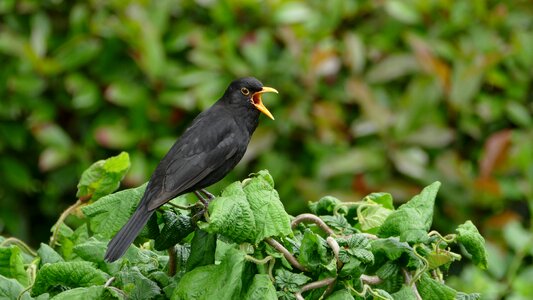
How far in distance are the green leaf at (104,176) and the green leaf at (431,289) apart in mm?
899

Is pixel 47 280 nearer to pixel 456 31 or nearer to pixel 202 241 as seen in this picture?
pixel 202 241

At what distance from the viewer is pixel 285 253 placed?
7.10 ft

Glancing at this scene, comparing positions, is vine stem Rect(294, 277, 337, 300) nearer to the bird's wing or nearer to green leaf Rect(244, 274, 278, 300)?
green leaf Rect(244, 274, 278, 300)

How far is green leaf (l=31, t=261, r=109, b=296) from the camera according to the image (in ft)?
7.59

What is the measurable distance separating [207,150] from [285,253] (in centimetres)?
75

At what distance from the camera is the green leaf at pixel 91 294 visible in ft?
7.24

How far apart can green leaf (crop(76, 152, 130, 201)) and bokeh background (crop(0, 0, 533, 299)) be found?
280 cm

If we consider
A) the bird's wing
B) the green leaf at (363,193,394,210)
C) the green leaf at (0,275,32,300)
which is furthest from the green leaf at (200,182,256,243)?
the green leaf at (363,193,394,210)

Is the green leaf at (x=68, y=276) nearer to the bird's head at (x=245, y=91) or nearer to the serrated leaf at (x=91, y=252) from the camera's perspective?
the serrated leaf at (x=91, y=252)

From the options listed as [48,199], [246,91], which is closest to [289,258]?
[246,91]

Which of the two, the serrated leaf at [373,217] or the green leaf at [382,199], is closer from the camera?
the serrated leaf at [373,217]

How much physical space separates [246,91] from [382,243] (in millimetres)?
1074

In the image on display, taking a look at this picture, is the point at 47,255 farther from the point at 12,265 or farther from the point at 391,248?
the point at 391,248

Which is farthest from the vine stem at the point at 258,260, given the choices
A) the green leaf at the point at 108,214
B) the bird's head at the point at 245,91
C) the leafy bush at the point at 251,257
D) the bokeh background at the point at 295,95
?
the bokeh background at the point at 295,95
